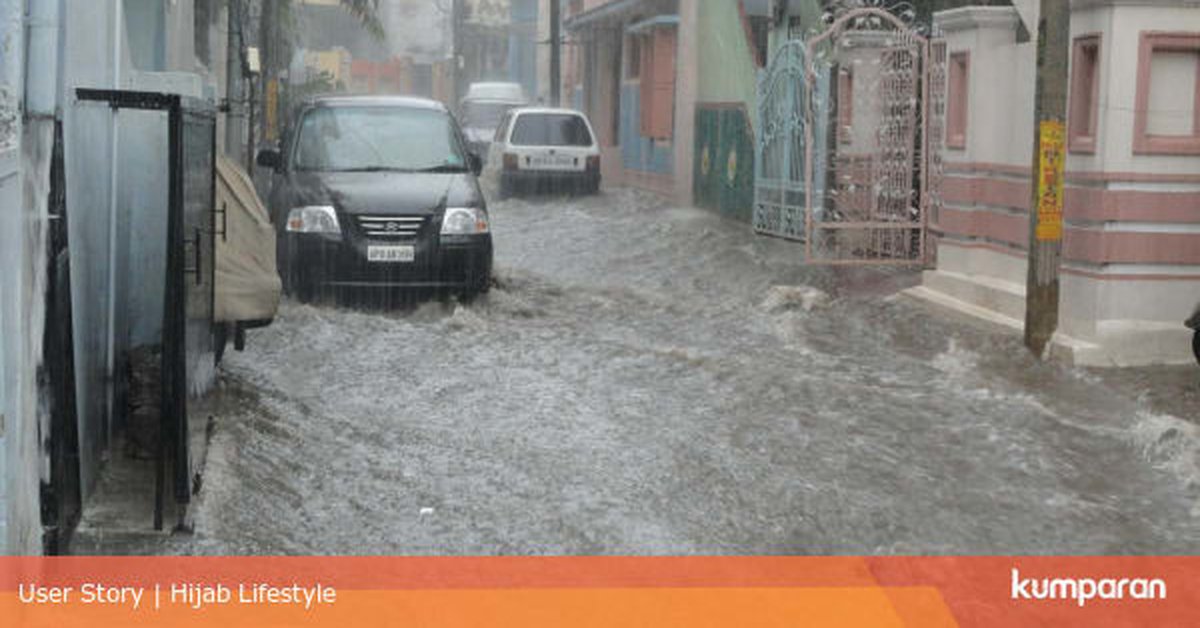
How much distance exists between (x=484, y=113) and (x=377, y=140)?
2616cm

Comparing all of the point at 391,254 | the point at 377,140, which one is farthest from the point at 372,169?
the point at 391,254

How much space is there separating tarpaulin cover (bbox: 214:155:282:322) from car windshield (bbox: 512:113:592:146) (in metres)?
18.9

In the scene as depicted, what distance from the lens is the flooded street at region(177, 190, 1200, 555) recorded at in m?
7.15

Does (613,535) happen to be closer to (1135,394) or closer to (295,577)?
(295,577)

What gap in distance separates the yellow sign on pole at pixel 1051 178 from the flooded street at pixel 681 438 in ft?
2.99

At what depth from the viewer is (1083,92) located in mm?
11266

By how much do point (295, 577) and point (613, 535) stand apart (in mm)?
1407

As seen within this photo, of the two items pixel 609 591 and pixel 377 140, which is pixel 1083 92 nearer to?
pixel 377 140

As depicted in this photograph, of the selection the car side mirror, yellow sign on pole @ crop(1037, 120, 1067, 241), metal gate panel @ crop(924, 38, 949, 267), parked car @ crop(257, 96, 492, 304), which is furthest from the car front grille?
yellow sign on pole @ crop(1037, 120, 1067, 241)

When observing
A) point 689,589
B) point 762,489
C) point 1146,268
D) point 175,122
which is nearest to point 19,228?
point 175,122

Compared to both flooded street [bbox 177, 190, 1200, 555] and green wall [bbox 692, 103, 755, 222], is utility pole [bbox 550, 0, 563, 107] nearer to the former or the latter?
green wall [bbox 692, 103, 755, 222]

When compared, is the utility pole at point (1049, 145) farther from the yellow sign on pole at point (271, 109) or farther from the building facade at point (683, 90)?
the yellow sign on pole at point (271, 109)

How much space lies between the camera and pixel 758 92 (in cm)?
1945

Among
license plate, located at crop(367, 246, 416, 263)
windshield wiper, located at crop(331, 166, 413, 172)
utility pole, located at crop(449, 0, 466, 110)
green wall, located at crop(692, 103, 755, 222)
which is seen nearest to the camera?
license plate, located at crop(367, 246, 416, 263)
